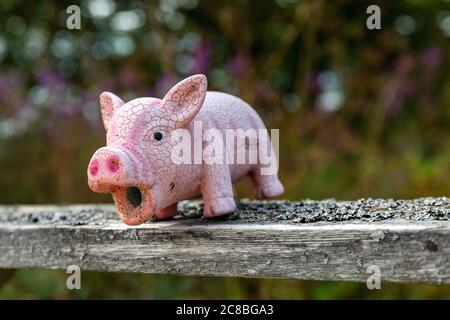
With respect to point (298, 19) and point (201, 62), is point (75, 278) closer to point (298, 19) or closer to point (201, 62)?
point (201, 62)

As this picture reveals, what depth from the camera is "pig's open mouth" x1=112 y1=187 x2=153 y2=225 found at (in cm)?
157

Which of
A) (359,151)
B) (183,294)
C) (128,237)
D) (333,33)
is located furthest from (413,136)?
(128,237)

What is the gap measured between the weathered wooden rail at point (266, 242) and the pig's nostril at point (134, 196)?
0.25 ft

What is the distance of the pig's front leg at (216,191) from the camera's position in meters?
1.66

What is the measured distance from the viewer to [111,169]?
148cm

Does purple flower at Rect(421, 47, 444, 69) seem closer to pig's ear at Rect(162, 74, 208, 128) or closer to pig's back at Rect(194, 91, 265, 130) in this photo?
pig's back at Rect(194, 91, 265, 130)

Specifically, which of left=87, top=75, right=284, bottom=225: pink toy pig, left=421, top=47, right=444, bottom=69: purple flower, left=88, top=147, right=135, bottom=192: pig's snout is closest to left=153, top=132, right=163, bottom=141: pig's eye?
left=87, top=75, right=284, bottom=225: pink toy pig

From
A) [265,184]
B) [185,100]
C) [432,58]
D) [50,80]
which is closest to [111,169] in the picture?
[185,100]

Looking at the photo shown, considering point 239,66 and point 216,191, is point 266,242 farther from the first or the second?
point 239,66

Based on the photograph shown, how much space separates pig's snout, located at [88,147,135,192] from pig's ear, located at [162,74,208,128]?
0.19 metres

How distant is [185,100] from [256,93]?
1667 mm
